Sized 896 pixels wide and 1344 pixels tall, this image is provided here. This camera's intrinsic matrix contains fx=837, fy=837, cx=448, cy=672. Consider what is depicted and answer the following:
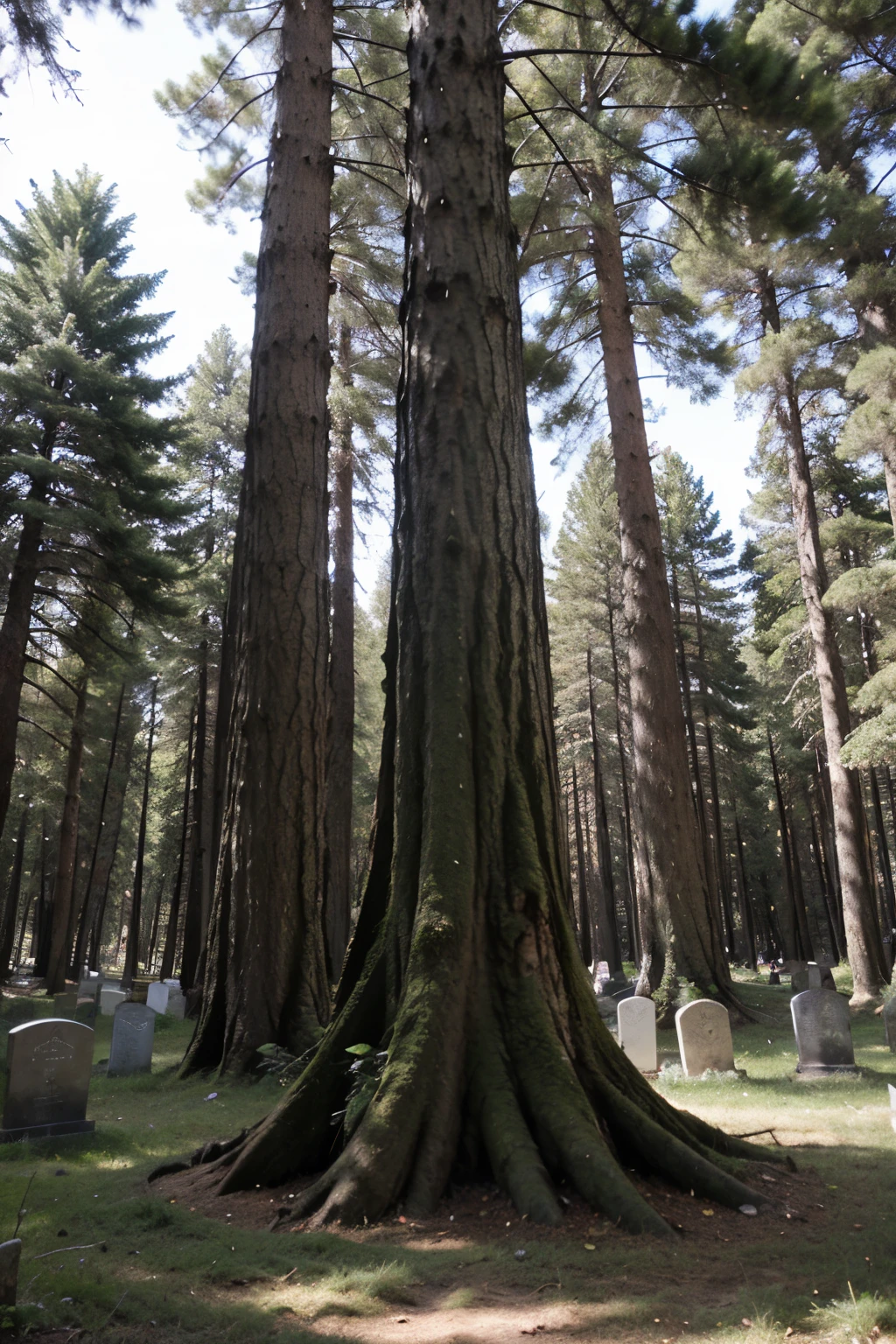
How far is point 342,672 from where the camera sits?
656 inches

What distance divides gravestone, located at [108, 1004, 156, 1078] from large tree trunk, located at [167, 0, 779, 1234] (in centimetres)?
673

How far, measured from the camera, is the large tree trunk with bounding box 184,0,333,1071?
817cm

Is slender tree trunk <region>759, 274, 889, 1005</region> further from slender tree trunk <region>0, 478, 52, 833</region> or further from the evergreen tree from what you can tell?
slender tree trunk <region>0, 478, 52, 833</region>

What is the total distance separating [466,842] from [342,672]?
496 inches

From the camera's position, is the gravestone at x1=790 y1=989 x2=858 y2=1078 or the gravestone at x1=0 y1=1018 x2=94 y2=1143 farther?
the gravestone at x1=790 y1=989 x2=858 y2=1078

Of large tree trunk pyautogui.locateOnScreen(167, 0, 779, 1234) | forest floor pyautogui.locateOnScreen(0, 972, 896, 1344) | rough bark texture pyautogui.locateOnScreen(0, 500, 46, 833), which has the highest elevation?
rough bark texture pyautogui.locateOnScreen(0, 500, 46, 833)

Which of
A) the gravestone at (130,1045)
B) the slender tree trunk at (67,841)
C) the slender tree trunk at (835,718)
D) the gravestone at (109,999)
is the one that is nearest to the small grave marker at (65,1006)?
the gravestone at (109,999)

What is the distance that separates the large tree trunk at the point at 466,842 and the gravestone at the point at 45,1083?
2.97 metres

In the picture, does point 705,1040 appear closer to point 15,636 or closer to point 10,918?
point 15,636

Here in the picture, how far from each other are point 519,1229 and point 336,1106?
3.99ft

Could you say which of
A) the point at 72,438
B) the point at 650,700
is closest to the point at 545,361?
the point at 650,700

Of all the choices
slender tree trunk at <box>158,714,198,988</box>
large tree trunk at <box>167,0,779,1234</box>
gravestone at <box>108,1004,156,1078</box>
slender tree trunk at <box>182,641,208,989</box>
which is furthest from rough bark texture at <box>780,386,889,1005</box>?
slender tree trunk at <box>158,714,198,988</box>

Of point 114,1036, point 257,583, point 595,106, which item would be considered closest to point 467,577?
point 257,583

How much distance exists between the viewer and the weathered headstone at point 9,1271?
2334 mm
